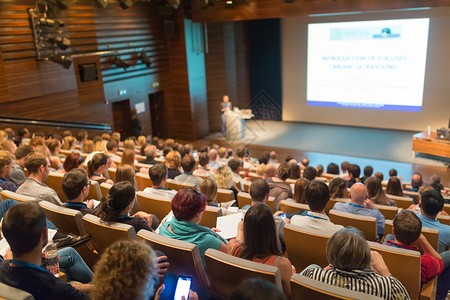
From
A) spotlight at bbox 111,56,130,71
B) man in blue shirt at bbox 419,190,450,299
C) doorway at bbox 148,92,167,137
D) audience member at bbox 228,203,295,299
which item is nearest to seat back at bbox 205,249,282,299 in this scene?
audience member at bbox 228,203,295,299

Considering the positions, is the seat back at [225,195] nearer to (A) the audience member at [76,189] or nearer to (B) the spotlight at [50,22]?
(A) the audience member at [76,189]

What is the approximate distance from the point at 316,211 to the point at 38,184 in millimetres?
2569

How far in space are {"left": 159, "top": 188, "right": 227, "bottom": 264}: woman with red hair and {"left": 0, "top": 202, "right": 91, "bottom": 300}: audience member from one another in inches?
34.8

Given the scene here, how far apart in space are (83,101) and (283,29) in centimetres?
692

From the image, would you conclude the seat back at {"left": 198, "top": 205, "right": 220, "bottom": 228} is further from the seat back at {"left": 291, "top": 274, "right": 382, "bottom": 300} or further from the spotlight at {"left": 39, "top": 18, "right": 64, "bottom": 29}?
the spotlight at {"left": 39, "top": 18, "right": 64, "bottom": 29}

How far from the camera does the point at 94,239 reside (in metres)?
2.99

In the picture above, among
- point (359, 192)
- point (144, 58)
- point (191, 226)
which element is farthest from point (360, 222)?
point (144, 58)

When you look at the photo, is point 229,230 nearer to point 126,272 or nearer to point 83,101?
point 126,272

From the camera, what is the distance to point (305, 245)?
120 inches

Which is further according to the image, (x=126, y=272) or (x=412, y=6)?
(x=412, y=6)

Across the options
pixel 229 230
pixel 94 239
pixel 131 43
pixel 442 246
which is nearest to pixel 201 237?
pixel 229 230

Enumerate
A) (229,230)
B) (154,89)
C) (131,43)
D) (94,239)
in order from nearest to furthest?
(94,239)
(229,230)
(131,43)
(154,89)

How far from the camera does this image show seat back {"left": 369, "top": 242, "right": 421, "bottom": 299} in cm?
267

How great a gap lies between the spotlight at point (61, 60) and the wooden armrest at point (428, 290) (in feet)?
27.4
